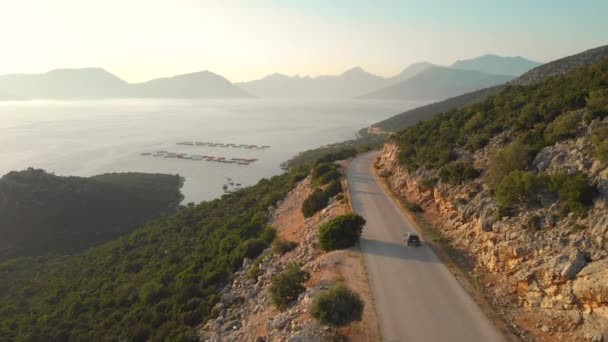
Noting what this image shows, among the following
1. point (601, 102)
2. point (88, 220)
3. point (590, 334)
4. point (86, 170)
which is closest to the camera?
point (590, 334)

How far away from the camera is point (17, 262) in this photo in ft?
154

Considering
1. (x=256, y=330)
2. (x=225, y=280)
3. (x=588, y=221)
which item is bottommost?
(x=225, y=280)

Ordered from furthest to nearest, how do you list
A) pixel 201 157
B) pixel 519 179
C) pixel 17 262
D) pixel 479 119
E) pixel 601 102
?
pixel 201 157, pixel 17 262, pixel 479 119, pixel 601 102, pixel 519 179

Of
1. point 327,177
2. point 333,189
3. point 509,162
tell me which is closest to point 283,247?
point 333,189

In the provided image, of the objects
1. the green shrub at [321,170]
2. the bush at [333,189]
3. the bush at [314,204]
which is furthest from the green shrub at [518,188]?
the green shrub at [321,170]

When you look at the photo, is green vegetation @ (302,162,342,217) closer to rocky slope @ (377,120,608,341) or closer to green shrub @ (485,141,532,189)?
rocky slope @ (377,120,608,341)

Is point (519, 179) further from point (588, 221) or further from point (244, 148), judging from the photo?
point (244, 148)

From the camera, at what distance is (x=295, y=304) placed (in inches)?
642

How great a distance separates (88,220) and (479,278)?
2627 inches

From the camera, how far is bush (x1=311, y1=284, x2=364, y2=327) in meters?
13.6

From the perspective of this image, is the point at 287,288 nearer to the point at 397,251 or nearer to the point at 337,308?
the point at 337,308

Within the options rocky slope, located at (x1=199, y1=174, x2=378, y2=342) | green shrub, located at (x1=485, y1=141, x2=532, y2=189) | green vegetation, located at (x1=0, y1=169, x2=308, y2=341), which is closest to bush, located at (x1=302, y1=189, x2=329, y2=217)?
rocky slope, located at (x1=199, y1=174, x2=378, y2=342)

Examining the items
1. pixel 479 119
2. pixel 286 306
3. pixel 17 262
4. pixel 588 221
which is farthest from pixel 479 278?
pixel 17 262

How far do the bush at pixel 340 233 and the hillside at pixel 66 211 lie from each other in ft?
161
